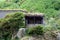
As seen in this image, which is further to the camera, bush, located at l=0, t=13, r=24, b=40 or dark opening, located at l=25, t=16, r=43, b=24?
dark opening, located at l=25, t=16, r=43, b=24

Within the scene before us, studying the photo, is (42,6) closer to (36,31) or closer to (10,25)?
(10,25)

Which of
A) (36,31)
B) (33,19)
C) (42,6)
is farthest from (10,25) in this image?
(42,6)

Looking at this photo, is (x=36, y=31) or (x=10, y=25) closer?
(x=36, y=31)

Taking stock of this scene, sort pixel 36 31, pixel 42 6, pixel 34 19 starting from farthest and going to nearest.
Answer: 1. pixel 42 6
2. pixel 34 19
3. pixel 36 31

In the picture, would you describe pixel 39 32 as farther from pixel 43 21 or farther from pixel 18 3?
pixel 18 3

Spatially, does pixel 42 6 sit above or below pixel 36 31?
above

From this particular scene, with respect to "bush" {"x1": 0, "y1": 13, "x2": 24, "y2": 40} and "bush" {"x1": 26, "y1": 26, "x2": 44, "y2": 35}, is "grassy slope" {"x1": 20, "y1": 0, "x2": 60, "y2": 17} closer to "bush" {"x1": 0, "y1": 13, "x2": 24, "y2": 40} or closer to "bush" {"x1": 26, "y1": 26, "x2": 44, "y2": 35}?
"bush" {"x1": 0, "y1": 13, "x2": 24, "y2": 40}

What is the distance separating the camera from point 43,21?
557 inches

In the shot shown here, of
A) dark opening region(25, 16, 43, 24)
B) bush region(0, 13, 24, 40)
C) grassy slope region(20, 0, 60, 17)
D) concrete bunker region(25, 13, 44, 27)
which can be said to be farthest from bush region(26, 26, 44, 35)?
grassy slope region(20, 0, 60, 17)

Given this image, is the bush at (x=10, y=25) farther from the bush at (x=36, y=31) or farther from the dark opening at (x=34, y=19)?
the bush at (x=36, y=31)

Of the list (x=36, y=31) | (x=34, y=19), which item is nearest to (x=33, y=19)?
(x=34, y=19)

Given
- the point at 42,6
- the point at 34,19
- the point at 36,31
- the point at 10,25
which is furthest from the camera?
the point at 42,6

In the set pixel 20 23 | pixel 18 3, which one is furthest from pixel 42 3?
pixel 20 23

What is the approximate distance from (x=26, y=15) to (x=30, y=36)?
3201mm
